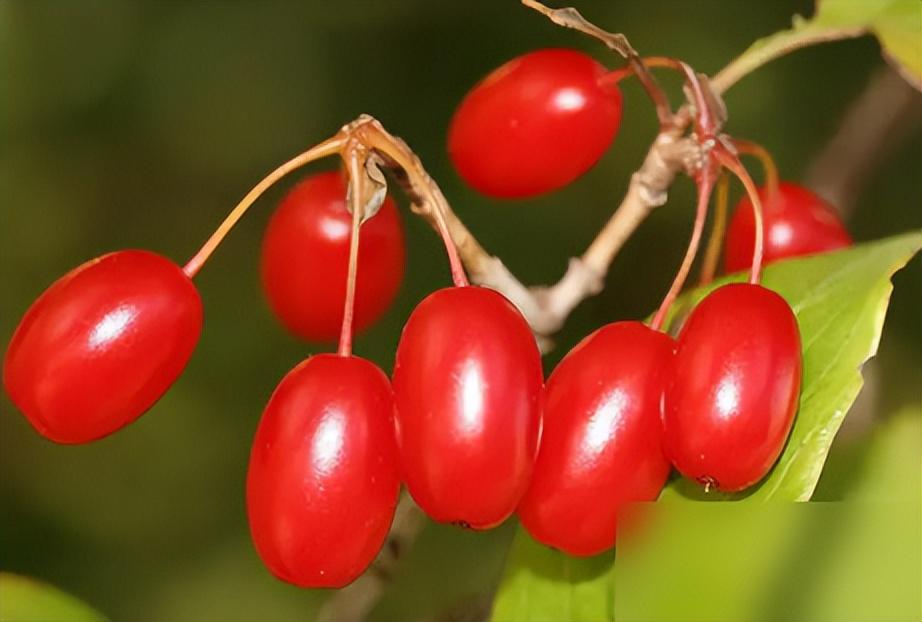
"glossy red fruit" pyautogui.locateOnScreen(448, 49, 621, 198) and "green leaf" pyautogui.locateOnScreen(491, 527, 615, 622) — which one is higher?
"glossy red fruit" pyautogui.locateOnScreen(448, 49, 621, 198)

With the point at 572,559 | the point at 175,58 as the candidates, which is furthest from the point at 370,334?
the point at 572,559

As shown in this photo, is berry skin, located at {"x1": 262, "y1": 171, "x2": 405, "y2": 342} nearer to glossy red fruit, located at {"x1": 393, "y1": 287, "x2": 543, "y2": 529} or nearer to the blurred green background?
glossy red fruit, located at {"x1": 393, "y1": 287, "x2": 543, "y2": 529}

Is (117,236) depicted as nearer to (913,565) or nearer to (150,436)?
(150,436)

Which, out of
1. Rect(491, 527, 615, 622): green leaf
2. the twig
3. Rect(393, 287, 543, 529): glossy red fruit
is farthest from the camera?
the twig

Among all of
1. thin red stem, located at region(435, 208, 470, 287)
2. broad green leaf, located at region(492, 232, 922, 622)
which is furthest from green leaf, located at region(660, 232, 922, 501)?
thin red stem, located at region(435, 208, 470, 287)

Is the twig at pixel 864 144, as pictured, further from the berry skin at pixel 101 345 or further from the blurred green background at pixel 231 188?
the berry skin at pixel 101 345

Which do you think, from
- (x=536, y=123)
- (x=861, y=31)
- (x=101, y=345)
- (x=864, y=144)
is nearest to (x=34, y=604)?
(x=101, y=345)

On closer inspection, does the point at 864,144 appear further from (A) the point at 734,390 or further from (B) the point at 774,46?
(A) the point at 734,390
